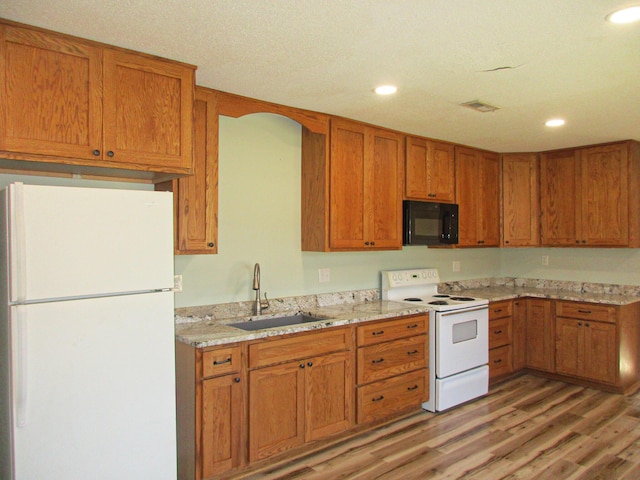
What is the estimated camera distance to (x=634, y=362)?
4.41m

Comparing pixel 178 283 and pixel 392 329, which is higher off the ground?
pixel 178 283

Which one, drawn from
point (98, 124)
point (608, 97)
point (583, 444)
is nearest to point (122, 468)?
point (98, 124)

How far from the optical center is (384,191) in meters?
3.90

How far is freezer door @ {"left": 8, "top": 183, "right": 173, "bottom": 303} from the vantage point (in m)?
1.85

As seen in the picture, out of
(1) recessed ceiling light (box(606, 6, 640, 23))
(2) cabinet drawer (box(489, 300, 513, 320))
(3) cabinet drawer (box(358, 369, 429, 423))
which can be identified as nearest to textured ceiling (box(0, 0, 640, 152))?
(1) recessed ceiling light (box(606, 6, 640, 23))

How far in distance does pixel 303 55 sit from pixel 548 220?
146 inches

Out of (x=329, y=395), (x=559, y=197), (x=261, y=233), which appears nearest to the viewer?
(x=329, y=395)

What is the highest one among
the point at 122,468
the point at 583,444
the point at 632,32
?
the point at 632,32

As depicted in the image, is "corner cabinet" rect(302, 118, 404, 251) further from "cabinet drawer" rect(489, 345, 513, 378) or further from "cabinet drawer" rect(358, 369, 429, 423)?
"cabinet drawer" rect(489, 345, 513, 378)

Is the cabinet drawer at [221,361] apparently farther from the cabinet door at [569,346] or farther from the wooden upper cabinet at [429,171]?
the cabinet door at [569,346]

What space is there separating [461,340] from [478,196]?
5.30 ft

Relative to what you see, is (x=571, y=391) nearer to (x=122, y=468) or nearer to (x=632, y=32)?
(x=632, y=32)

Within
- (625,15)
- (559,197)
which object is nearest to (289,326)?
(625,15)

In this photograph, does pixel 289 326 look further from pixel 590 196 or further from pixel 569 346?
pixel 590 196
